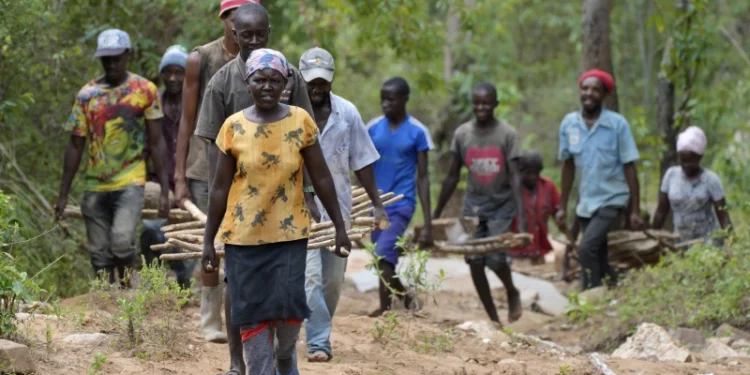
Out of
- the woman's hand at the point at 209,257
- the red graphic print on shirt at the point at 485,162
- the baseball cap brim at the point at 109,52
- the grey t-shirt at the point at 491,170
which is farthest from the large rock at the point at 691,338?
the baseball cap brim at the point at 109,52

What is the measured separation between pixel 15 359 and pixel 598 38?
7737mm

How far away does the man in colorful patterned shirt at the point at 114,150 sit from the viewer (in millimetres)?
7781

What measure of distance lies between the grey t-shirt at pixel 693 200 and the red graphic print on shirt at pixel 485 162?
1882mm

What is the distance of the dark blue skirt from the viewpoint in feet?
16.8

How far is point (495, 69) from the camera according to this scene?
20.8 m

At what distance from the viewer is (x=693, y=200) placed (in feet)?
33.8

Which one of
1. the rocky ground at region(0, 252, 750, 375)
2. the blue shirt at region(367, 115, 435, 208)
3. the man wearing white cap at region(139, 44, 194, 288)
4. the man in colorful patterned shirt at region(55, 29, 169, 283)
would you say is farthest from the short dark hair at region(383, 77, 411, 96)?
the man in colorful patterned shirt at region(55, 29, 169, 283)

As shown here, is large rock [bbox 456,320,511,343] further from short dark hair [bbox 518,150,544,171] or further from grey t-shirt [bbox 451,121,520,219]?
short dark hair [bbox 518,150,544,171]

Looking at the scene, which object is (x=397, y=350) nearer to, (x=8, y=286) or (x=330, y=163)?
(x=330, y=163)

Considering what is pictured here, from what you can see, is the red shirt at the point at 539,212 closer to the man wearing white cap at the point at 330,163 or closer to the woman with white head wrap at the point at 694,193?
the woman with white head wrap at the point at 694,193

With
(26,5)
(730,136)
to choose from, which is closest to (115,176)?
(26,5)

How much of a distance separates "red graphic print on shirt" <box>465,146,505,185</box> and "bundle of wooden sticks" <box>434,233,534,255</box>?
24.3 inches

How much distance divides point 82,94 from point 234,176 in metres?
2.98

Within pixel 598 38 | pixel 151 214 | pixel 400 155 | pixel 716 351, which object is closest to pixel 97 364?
pixel 151 214
